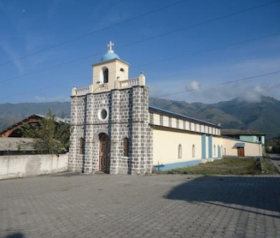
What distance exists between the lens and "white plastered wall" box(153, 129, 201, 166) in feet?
73.8

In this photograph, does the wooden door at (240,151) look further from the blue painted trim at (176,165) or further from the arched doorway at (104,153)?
the arched doorway at (104,153)

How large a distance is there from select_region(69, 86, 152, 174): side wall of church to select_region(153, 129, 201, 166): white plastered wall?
1996 millimetres

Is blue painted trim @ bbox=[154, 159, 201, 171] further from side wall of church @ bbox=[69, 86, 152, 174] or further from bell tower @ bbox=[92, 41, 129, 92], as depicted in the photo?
bell tower @ bbox=[92, 41, 129, 92]

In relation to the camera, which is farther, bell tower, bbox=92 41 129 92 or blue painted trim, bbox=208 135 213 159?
blue painted trim, bbox=208 135 213 159

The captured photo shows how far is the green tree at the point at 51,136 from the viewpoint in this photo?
22856 mm

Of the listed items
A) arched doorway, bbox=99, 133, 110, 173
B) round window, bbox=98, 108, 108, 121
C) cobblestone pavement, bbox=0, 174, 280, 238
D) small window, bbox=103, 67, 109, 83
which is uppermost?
small window, bbox=103, 67, 109, 83

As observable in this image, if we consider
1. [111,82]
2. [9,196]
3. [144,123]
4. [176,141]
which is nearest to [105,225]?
[9,196]

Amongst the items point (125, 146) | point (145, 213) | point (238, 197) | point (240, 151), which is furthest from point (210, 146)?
point (145, 213)

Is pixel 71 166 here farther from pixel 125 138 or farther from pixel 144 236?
pixel 144 236

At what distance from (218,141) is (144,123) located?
26.8 meters

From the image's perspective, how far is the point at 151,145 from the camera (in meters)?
20.7

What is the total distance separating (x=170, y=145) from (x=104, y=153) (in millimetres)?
6351

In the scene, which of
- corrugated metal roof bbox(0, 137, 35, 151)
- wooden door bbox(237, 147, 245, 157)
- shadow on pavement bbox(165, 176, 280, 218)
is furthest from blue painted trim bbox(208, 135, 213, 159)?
shadow on pavement bbox(165, 176, 280, 218)

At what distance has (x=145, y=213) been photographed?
8.07 meters
